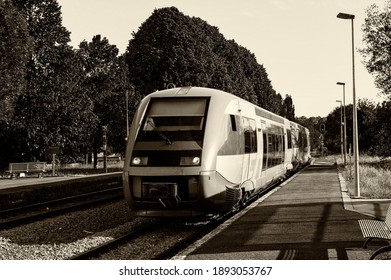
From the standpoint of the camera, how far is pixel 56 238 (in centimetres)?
1103

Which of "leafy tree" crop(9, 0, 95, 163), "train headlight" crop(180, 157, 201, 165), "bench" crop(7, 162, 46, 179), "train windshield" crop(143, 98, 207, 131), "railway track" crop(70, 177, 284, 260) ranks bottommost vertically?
"railway track" crop(70, 177, 284, 260)

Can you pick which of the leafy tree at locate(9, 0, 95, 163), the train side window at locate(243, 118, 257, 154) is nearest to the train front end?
the train side window at locate(243, 118, 257, 154)

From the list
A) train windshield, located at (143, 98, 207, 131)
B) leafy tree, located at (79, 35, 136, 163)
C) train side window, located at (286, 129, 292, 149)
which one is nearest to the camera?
train windshield, located at (143, 98, 207, 131)

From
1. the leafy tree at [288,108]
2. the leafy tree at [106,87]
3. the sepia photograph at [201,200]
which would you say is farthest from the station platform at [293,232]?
the leafy tree at [288,108]

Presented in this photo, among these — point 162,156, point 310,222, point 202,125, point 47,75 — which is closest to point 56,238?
point 162,156

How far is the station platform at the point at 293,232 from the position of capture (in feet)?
26.7

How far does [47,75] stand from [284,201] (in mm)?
20938

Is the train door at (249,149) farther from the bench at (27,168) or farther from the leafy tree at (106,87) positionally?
the leafy tree at (106,87)

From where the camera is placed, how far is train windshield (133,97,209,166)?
32.7 feet

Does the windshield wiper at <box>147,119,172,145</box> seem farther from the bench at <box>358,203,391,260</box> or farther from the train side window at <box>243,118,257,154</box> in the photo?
Answer: the bench at <box>358,203,391,260</box>

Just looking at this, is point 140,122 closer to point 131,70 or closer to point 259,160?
point 259,160

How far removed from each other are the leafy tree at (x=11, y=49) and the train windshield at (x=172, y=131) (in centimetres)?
1458

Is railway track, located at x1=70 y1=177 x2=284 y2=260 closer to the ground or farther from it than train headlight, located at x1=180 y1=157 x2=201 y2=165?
closer to the ground
